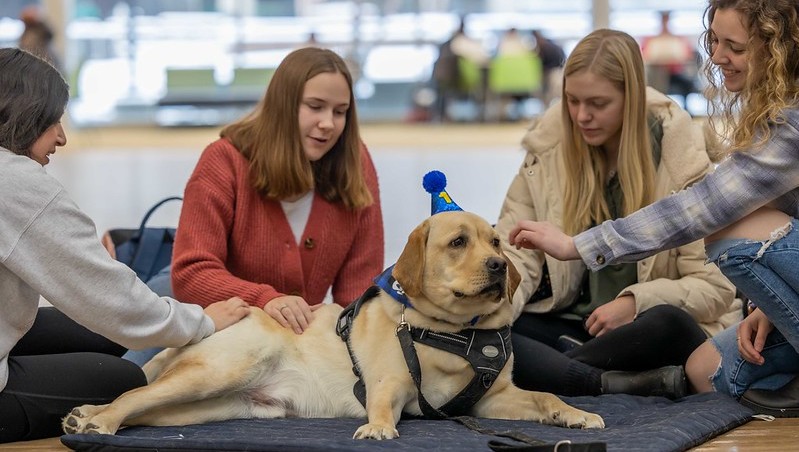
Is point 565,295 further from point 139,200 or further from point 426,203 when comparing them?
point 139,200

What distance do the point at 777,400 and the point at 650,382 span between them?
0.35 metres

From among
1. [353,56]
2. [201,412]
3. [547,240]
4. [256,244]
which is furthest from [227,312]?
[353,56]

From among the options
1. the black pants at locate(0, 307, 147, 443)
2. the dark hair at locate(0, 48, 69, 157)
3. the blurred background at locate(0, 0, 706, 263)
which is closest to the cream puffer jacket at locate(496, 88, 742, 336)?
the black pants at locate(0, 307, 147, 443)

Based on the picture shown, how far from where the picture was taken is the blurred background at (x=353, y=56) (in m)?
16.8

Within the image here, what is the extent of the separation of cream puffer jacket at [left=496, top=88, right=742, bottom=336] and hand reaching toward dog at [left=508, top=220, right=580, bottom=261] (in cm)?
46

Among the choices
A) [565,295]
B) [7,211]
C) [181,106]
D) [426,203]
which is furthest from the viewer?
[181,106]

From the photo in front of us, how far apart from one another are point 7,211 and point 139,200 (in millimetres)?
5444

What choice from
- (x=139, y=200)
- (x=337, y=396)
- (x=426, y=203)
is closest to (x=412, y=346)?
(x=337, y=396)

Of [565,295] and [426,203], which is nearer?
[565,295]

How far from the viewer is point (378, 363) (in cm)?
282

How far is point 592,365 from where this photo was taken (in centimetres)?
318

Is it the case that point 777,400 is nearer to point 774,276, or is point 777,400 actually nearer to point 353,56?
point 774,276

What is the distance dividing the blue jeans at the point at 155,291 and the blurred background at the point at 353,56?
10698 mm

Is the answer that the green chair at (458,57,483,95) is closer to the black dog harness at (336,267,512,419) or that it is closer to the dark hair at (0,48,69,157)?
the black dog harness at (336,267,512,419)
